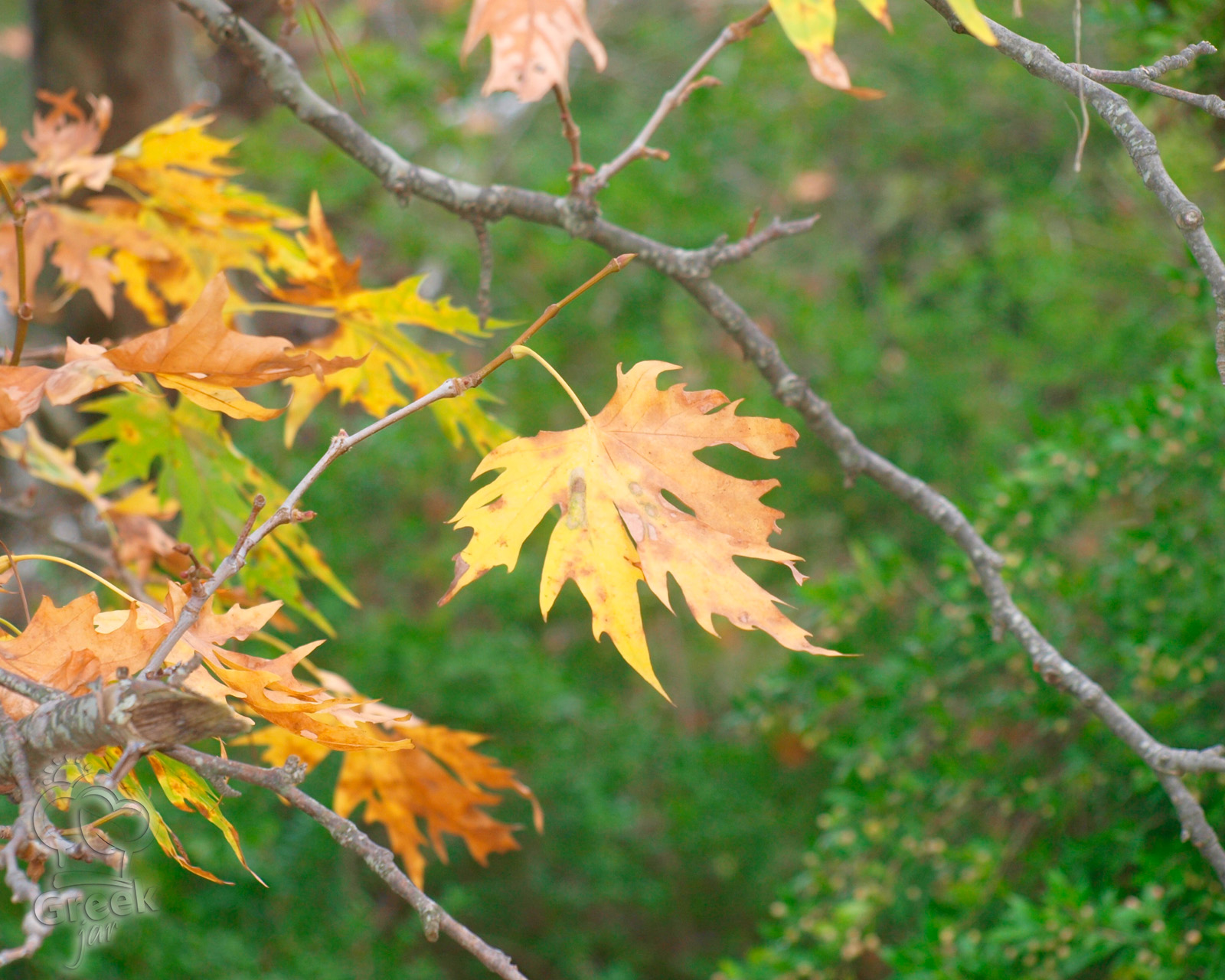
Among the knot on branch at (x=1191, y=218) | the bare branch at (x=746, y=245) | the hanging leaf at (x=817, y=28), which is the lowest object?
the bare branch at (x=746, y=245)

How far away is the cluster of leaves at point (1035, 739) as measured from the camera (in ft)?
3.76

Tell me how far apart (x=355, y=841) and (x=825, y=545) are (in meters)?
2.07

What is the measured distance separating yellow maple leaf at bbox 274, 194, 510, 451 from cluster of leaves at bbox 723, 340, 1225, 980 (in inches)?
30.7

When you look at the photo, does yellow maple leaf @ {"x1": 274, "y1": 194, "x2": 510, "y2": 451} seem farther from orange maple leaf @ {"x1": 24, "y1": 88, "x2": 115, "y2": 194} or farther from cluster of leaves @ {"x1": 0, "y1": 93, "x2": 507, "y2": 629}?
orange maple leaf @ {"x1": 24, "y1": 88, "x2": 115, "y2": 194}

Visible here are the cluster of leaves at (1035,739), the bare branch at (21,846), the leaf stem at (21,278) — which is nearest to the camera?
the bare branch at (21,846)

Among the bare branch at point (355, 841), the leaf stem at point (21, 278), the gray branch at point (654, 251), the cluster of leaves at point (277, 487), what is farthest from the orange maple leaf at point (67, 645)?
the gray branch at point (654, 251)

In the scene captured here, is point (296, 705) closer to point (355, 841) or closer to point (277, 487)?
point (355, 841)

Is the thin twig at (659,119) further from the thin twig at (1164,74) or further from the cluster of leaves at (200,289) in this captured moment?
the thin twig at (1164,74)

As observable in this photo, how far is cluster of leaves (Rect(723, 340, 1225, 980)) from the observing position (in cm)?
115

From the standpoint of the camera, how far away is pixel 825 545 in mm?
2559

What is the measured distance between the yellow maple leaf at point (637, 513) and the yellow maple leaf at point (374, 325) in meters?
0.27

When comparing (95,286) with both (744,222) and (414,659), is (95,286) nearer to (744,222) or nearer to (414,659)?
(414,659)

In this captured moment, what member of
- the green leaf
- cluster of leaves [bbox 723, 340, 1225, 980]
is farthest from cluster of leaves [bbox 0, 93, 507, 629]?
cluster of leaves [bbox 723, 340, 1225, 980]

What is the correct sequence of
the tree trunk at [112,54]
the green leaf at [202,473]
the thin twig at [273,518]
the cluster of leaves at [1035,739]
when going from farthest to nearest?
the tree trunk at [112,54] < the cluster of leaves at [1035,739] < the green leaf at [202,473] < the thin twig at [273,518]
